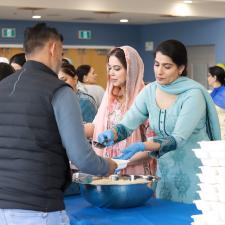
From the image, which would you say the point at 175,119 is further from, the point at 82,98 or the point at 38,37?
the point at 82,98

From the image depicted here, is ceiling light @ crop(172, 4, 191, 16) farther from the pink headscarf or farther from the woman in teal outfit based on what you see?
the woman in teal outfit

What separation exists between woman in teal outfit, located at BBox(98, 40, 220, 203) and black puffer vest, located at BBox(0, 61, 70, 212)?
79 centimetres

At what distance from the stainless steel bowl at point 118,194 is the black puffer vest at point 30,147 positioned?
0.54 m

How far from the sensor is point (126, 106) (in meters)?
3.17

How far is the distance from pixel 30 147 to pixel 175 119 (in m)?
1.02

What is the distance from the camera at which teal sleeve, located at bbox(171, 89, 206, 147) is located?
2.66 m

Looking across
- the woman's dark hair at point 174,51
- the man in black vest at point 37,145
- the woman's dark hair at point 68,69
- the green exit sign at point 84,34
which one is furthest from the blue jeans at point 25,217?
the green exit sign at point 84,34

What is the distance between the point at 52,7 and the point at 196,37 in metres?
3.50

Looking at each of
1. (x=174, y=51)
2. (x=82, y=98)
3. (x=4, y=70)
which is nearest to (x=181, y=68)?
(x=174, y=51)

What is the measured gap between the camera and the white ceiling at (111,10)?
928 centimetres

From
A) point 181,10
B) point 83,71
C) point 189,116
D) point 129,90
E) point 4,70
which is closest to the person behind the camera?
point 189,116

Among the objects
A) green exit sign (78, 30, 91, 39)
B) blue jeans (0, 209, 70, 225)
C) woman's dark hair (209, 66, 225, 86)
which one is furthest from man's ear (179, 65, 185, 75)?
green exit sign (78, 30, 91, 39)

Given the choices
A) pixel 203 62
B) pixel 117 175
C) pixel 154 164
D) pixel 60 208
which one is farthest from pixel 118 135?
pixel 203 62

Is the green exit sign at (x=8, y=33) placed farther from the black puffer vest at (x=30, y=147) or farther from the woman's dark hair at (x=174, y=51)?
the black puffer vest at (x=30, y=147)
